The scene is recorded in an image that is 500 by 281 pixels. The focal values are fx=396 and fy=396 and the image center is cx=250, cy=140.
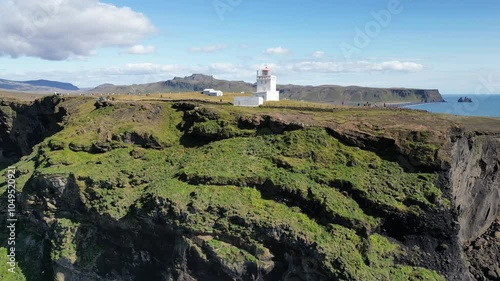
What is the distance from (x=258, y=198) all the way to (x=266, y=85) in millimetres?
26795

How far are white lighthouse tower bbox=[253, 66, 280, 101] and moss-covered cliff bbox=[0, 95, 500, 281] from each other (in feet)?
40.5

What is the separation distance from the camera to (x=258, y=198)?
32.4 meters

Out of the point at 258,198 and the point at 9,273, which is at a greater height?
the point at 258,198

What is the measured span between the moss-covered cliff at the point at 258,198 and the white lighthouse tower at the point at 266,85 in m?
12.4

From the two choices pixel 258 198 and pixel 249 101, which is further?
pixel 249 101

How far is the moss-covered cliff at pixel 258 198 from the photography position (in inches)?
1174

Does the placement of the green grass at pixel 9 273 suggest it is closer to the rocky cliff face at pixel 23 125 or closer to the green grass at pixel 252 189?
the green grass at pixel 252 189

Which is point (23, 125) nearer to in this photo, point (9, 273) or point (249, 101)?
point (9, 273)

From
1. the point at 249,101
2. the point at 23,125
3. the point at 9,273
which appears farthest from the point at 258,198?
the point at 23,125

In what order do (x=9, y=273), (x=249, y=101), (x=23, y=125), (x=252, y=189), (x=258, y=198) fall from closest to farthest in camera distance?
(x=258, y=198) < (x=252, y=189) < (x=9, y=273) < (x=249, y=101) < (x=23, y=125)

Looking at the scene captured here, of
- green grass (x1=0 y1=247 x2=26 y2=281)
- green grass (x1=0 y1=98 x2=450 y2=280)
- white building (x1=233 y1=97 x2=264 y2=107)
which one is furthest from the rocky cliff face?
white building (x1=233 y1=97 x2=264 y2=107)

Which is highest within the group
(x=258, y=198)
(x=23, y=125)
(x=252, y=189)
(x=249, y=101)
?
(x=249, y=101)

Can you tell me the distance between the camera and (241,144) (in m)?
38.4

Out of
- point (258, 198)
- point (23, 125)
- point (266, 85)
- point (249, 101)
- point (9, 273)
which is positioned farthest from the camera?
point (23, 125)
